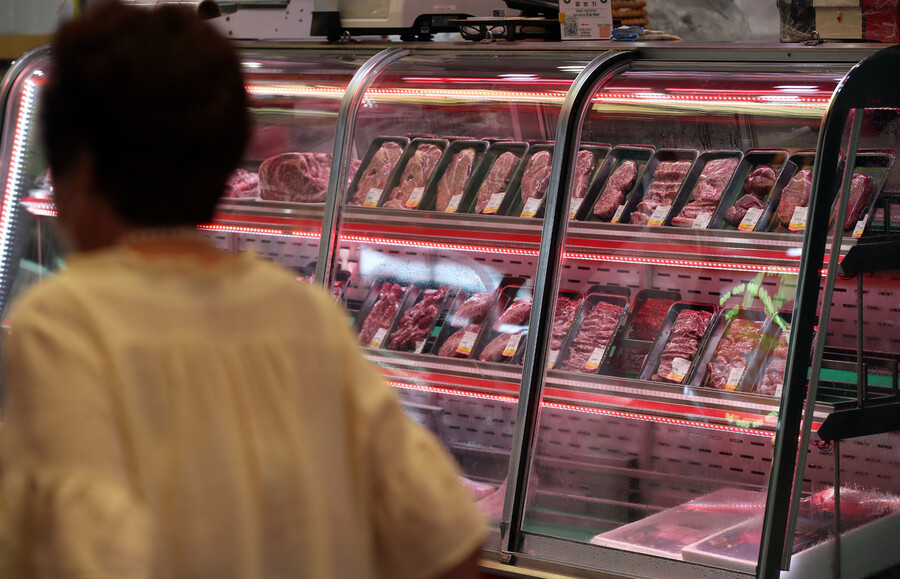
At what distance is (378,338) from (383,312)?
100 millimetres

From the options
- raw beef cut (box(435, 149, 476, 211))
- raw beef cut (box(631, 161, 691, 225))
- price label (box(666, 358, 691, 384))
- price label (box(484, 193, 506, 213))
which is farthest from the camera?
raw beef cut (box(435, 149, 476, 211))

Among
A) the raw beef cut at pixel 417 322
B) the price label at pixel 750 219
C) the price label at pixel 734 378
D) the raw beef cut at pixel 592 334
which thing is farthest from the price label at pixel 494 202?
the price label at pixel 734 378

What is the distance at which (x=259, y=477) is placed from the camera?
3.28ft

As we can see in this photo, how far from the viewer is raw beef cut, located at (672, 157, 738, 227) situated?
3070mm

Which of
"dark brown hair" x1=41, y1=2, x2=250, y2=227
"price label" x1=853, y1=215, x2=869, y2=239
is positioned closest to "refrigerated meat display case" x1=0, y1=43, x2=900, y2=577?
"price label" x1=853, y1=215, x2=869, y2=239

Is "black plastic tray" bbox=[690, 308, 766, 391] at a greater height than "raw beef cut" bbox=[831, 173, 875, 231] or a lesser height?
lesser

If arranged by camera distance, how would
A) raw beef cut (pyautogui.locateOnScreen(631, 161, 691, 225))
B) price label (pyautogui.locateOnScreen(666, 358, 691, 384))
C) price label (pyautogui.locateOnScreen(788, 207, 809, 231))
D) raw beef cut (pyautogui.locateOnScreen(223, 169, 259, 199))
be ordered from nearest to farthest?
price label (pyautogui.locateOnScreen(788, 207, 809, 231)) < price label (pyautogui.locateOnScreen(666, 358, 691, 384)) < raw beef cut (pyautogui.locateOnScreen(631, 161, 691, 225)) < raw beef cut (pyautogui.locateOnScreen(223, 169, 259, 199))

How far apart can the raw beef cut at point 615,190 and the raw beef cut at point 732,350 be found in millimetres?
483

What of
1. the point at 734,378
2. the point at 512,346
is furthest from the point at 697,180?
the point at 512,346

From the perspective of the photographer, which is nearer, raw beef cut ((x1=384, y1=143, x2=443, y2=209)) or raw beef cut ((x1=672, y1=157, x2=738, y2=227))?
raw beef cut ((x1=672, y1=157, x2=738, y2=227))

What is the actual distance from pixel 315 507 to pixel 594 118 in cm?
224

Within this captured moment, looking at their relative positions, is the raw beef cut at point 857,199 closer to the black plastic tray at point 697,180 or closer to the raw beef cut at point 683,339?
the black plastic tray at point 697,180

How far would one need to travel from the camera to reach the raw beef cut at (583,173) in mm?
3266

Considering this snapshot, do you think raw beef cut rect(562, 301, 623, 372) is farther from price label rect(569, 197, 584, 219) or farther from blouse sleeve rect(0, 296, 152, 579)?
blouse sleeve rect(0, 296, 152, 579)
